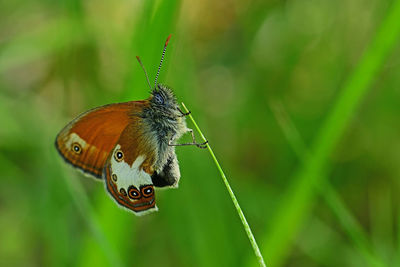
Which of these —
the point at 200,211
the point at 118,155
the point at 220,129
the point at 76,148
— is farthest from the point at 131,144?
the point at 220,129

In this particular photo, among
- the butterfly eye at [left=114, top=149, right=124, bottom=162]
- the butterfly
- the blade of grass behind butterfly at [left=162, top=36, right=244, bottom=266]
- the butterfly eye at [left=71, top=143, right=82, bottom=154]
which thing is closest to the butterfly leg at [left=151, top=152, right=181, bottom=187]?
the butterfly

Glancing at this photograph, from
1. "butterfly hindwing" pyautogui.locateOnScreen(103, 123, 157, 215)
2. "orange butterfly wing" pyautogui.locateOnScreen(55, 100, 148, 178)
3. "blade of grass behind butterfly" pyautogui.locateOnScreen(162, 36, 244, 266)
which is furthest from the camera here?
"blade of grass behind butterfly" pyautogui.locateOnScreen(162, 36, 244, 266)

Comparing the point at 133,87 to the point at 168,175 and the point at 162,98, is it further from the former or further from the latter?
the point at 168,175

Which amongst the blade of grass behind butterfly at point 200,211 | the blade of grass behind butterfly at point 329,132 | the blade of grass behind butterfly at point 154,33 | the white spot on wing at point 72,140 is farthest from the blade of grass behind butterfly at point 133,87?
the blade of grass behind butterfly at point 329,132

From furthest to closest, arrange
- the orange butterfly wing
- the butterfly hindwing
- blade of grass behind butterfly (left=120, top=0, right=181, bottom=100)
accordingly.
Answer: the orange butterfly wing → the butterfly hindwing → blade of grass behind butterfly (left=120, top=0, right=181, bottom=100)

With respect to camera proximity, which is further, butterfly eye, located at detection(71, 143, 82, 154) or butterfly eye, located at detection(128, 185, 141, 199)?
butterfly eye, located at detection(71, 143, 82, 154)

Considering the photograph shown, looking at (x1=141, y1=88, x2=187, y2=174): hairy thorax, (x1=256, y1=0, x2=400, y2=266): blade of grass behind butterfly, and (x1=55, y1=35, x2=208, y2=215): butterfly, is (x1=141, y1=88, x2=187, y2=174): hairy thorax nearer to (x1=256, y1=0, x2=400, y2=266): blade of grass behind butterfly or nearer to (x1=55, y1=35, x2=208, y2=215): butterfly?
(x1=55, y1=35, x2=208, y2=215): butterfly

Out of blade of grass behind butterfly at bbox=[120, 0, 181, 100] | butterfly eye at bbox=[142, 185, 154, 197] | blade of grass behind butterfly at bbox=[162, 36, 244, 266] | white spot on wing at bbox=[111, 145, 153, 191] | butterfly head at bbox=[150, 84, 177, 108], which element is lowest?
blade of grass behind butterfly at bbox=[162, 36, 244, 266]

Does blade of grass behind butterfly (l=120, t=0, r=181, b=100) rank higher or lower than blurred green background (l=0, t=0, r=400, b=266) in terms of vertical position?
higher
